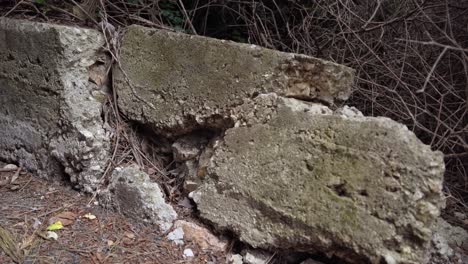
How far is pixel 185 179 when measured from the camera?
2.33 m

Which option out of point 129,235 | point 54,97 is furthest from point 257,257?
point 54,97

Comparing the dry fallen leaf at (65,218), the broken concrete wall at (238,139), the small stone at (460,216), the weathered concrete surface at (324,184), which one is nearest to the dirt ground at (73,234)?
the dry fallen leaf at (65,218)

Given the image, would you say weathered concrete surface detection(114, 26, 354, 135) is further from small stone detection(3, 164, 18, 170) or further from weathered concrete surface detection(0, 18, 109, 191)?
small stone detection(3, 164, 18, 170)

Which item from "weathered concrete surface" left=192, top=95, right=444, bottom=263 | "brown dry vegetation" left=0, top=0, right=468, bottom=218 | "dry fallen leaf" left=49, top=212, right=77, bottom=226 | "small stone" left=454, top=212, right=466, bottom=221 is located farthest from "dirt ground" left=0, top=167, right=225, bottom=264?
"small stone" left=454, top=212, right=466, bottom=221

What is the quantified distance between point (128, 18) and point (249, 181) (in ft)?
4.88

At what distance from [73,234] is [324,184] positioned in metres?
1.32

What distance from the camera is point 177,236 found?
84.2 inches

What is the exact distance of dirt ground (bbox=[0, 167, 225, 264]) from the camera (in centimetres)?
197

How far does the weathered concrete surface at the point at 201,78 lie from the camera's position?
203cm

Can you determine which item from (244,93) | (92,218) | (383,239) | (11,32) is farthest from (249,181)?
(11,32)

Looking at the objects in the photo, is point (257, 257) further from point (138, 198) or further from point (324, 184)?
point (138, 198)

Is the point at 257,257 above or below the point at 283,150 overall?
below

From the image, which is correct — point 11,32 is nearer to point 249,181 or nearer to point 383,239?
point 249,181

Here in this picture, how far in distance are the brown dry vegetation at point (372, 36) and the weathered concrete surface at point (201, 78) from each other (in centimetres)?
44
